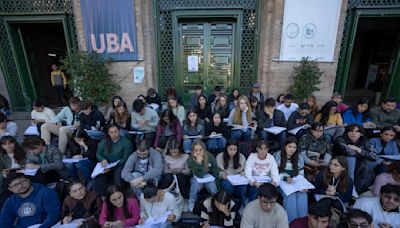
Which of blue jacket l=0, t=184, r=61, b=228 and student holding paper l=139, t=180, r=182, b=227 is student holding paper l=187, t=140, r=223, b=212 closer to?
student holding paper l=139, t=180, r=182, b=227

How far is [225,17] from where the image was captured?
6.64 meters

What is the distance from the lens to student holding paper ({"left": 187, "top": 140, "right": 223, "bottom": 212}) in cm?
327

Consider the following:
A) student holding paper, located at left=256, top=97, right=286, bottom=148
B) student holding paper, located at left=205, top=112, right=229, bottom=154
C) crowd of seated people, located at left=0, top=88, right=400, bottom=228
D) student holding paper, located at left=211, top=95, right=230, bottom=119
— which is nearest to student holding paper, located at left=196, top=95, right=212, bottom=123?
crowd of seated people, located at left=0, top=88, right=400, bottom=228

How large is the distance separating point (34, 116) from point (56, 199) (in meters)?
3.30

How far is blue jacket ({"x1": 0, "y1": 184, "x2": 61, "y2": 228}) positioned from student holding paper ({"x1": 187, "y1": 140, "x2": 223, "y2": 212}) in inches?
73.1

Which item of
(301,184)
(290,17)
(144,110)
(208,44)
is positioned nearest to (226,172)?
(301,184)

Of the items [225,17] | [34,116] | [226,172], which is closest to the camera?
[226,172]

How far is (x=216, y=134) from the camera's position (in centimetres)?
424

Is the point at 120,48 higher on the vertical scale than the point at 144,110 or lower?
higher

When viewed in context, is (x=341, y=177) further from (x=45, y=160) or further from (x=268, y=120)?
(x=45, y=160)

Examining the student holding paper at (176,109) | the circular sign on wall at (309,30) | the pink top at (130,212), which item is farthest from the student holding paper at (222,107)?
the circular sign on wall at (309,30)

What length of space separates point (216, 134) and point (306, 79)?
147 inches

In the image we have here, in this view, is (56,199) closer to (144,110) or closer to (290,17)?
(144,110)

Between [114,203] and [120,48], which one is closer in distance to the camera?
[114,203]
